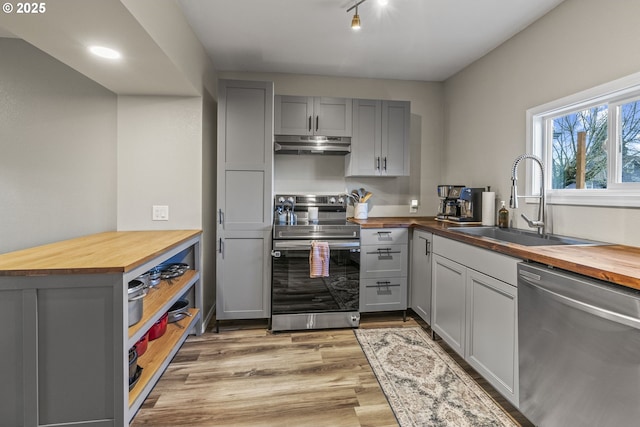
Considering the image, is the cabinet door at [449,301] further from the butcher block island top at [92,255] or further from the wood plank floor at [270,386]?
the butcher block island top at [92,255]

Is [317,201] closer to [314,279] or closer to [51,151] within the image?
[314,279]

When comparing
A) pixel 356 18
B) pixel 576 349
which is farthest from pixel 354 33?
pixel 576 349

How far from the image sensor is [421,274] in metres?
2.72

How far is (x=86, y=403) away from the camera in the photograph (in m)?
1.31

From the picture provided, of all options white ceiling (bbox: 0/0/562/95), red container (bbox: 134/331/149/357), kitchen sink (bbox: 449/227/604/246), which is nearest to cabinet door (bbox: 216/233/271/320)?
red container (bbox: 134/331/149/357)

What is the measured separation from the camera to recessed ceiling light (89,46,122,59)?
5.52 ft

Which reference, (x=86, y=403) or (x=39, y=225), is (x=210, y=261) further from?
(x=86, y=403)

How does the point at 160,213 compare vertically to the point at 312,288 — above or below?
above

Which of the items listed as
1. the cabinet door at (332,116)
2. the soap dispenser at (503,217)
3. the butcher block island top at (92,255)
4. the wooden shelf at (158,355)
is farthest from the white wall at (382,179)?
the wooden shelf at (158,355)

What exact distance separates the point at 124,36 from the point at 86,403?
1.77 metres

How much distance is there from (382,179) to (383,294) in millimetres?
1343

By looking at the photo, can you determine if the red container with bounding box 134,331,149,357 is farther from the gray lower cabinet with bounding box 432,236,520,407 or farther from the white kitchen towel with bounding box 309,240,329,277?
the gray lower cabinet with bounding box 432,236,520,407

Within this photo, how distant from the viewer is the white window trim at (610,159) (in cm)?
168

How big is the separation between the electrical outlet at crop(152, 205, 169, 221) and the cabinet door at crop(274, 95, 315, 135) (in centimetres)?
124
